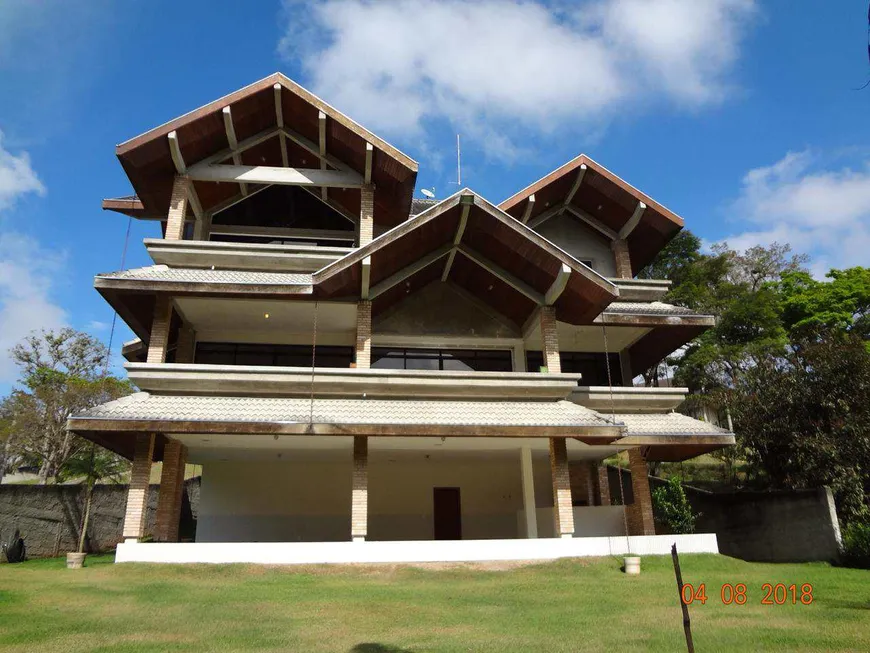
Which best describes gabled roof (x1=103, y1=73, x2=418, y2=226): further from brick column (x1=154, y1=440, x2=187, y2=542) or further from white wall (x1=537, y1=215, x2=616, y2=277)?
brick column (x1=154, y1=440, x2=187, y2=542)


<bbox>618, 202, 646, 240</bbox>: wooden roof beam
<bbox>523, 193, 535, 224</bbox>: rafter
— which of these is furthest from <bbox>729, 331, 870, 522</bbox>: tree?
<bbox>523, 193, 535, 224</bbox>: rafter

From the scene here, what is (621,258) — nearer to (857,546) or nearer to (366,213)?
(366,213)

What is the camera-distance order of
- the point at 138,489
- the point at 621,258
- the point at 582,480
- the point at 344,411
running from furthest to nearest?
the point at 582,480, the point at 621,258, the point at 344,411, the point at 138,489

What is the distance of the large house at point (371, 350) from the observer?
1623 cm

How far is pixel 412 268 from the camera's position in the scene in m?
18.7

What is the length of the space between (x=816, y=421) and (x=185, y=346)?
20621 mm

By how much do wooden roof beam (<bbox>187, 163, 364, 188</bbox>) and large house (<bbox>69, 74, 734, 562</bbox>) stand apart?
72 millimetres

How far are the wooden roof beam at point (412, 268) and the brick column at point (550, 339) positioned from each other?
336cm

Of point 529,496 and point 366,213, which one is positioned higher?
point 366,213

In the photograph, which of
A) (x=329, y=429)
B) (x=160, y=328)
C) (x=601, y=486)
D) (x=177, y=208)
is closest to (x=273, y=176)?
(x=177, y=208)

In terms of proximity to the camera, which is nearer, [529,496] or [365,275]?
[365,275]

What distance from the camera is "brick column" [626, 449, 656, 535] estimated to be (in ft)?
60.9

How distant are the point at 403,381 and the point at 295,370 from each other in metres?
2.90

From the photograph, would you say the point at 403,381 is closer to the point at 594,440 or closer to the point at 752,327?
the point at 594,440
